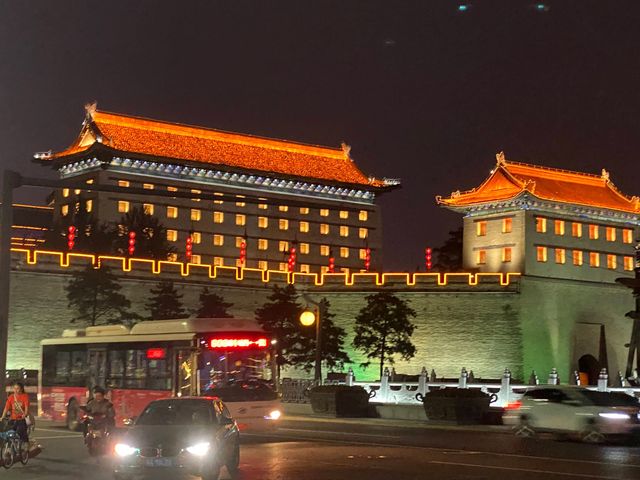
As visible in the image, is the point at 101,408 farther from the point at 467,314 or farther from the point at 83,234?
the point at 83,234

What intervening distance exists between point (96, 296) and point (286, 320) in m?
10.2

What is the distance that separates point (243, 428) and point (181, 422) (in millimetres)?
7129

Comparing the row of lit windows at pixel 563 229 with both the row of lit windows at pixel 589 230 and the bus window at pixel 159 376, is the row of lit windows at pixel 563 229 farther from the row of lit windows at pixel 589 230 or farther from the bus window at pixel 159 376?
the bus window at pixel 159 376

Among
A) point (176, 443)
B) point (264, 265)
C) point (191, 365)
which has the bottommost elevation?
point (176, 443)

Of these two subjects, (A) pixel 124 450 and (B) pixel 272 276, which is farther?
(B) pixel 272 276

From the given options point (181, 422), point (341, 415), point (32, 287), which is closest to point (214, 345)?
point (181, 422)

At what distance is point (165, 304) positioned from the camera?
62.2 m

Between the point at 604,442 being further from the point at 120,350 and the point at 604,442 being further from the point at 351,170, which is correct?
the point at 351,170

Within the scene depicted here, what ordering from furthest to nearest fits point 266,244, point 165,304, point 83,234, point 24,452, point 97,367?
point 266,244
point 83,234
point 165,304
point 97,367
point 24,452

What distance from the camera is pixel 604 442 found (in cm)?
2538

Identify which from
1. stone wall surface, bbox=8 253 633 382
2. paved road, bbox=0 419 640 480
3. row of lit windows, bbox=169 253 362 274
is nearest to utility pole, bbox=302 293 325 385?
paved road, bbox=0 419 640 480

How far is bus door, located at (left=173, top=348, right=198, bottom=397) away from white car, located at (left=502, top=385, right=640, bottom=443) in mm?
7901

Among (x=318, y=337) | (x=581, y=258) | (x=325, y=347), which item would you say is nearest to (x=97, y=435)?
(x=318, y=337)

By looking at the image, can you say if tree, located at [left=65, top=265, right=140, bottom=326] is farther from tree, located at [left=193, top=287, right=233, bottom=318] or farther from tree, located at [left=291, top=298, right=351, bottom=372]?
tree, located at [left=291, top=298, right=351, bottom=372]
